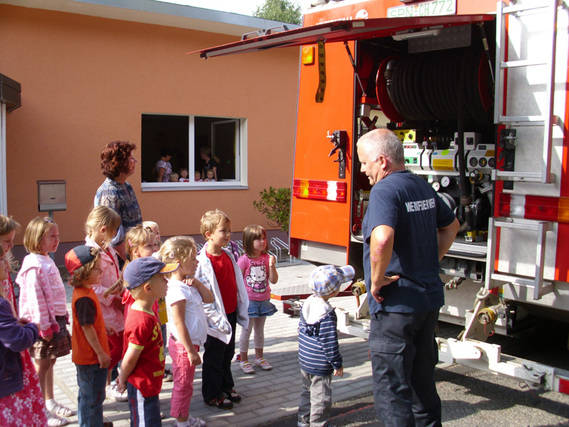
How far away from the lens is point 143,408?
Result: 3.18m

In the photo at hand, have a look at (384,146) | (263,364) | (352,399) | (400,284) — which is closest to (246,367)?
(263,364)

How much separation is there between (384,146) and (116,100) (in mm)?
7320

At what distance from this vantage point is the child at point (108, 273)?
3.84 m

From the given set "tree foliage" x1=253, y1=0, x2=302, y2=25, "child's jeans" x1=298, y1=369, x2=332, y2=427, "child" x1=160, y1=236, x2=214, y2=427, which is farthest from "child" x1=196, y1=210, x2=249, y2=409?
"tree foliage" x1=253, y1=0, x2=302, y2=25

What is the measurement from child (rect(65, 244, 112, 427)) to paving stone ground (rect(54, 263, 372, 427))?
544 millimetres

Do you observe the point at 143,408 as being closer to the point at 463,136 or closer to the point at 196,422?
the point at 196,422

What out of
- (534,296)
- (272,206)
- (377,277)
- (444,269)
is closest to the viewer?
(377,277)

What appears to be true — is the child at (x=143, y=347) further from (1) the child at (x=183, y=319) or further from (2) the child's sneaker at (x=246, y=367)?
(2) the child's sneaker at (x=246, y=367)

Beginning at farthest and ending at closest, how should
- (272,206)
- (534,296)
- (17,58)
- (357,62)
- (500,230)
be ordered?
(272,206) → (17,58) → (357,62) → (500,230) → (534,296)

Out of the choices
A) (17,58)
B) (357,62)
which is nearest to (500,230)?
(357,62)

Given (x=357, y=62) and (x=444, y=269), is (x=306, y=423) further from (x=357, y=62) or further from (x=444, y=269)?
(x=357, y=62)

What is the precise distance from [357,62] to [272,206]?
5832mm

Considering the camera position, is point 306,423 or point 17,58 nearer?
point 306,423

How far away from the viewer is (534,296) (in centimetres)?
360
